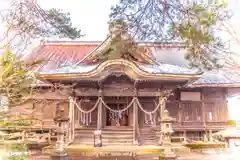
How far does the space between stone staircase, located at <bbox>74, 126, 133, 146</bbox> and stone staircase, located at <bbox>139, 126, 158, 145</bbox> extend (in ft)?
0.93

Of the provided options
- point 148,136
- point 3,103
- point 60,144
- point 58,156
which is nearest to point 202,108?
point 148,136

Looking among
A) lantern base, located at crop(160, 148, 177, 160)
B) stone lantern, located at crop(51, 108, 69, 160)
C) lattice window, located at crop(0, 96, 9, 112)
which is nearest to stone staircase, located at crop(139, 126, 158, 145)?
lantern base, located at crop(160, 148, 177, 160)

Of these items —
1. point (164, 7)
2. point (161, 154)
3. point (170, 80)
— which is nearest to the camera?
point (164, 7)

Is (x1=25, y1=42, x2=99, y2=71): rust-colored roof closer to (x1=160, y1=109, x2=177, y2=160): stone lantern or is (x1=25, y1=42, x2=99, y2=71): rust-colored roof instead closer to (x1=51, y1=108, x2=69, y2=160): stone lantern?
(x1=51, y1=108, x2=69, y2=160): stone lantern

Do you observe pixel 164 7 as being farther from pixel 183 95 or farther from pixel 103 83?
pixel 183 95

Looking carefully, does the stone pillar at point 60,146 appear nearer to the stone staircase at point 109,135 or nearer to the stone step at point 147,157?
the stone staircase at point 109,135

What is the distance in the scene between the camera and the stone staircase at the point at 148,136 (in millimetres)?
6133

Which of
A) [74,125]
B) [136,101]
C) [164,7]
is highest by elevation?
[164,7]

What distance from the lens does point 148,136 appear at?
20.7 feet

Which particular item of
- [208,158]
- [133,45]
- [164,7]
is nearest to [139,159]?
[208,158]

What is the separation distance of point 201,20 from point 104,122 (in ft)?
14.3

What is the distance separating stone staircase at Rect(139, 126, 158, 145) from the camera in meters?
6.13

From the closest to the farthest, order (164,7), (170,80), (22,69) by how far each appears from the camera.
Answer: (22,69), (164,7), (170,80)

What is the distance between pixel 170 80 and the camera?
596cm
